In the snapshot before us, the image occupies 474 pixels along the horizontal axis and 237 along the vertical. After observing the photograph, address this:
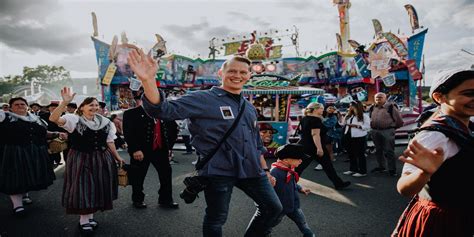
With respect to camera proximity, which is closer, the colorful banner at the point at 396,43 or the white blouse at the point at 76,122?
the white blouse at the point at 76,122

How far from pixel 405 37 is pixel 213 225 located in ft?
62.3

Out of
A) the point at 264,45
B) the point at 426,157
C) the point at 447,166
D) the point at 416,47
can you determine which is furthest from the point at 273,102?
the point at 264,45

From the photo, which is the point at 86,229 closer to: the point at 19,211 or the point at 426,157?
the point at 19,211

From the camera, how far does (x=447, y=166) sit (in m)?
1.43

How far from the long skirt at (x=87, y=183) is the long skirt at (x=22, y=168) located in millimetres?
1316

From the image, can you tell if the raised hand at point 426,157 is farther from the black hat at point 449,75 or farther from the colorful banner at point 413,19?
the colorful banner at point 413,19

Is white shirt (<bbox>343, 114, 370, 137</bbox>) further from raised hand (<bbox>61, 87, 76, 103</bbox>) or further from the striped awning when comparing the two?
raised hand (<bbox>61, 87, 76, 103</bbox>)

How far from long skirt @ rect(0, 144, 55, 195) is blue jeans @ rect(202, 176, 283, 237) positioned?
3.39 m

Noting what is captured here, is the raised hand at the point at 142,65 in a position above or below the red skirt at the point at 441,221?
above

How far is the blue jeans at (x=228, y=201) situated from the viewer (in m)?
2.24

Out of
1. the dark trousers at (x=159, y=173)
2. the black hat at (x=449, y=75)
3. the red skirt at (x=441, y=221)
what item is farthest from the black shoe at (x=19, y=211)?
the black hat at (x=449, y=75)

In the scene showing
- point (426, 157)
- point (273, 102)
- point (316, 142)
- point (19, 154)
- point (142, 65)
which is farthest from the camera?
point (273, 102)

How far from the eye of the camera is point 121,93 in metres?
20.9

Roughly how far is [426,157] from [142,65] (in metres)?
1.59
